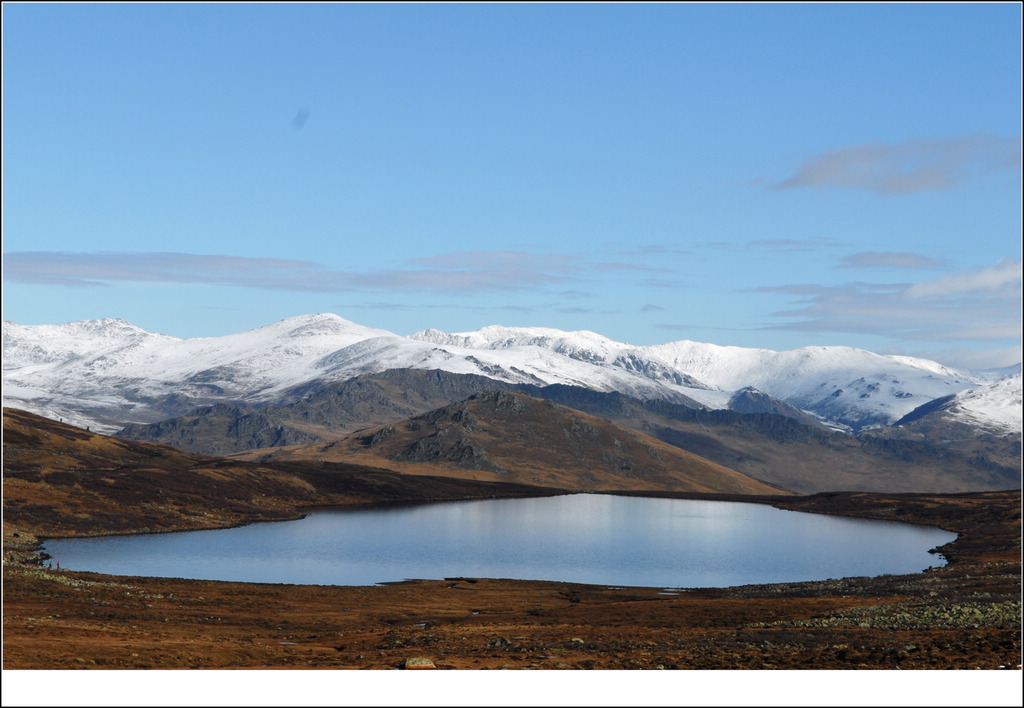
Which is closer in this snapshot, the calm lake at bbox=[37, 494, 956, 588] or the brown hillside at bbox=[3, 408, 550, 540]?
the calm lake at bbox=[37, 494, 956, 588]

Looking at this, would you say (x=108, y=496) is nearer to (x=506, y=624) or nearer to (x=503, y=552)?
(x=503, y=552)

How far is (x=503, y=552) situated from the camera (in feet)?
429

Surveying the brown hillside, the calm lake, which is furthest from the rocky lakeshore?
the brown hillside

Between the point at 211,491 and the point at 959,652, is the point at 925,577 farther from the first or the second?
the point at 211,491

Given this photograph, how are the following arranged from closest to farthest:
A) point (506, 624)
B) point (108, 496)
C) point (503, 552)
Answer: point (506, 624) → point (503, 552) → point (108, 496)

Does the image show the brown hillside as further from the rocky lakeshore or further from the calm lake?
the rocky lakeshore

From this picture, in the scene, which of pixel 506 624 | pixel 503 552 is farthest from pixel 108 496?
pixel 506 624

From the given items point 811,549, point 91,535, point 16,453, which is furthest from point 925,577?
point 16,453

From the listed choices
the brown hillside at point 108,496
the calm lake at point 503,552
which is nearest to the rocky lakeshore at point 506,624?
the calm lake at point 503,552

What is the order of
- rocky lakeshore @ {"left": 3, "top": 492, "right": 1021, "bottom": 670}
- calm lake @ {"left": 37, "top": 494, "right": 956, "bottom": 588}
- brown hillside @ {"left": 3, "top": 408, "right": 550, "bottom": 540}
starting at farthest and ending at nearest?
1. brown hillside @ {"left": 3, "top": 408, "right": 550, "bottom": 540}
2. calm lake @ {"left": 37, "top": 494, "right": 956, "bottom": 588}
3. rocky lakeshore @ {"left": 3, "top": 492, "right": 1021, "bottom": 670}

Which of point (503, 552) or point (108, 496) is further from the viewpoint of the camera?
point (108, 496)

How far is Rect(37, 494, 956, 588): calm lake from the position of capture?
104m

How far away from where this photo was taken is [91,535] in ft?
444

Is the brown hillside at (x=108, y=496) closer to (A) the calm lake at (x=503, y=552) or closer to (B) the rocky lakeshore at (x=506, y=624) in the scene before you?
(A) the calm lake at (x=503, y=552)
